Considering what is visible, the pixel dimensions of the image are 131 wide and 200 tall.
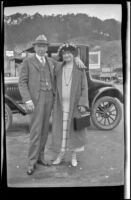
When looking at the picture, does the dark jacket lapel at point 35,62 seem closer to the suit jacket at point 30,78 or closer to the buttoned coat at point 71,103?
the suit jacket at point 30,78

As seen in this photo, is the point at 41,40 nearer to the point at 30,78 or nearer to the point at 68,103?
the point at 30,78

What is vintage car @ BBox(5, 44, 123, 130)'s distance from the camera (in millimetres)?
2422

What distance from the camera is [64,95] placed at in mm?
2445

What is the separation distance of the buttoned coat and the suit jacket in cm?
12

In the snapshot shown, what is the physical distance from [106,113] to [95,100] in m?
0.11

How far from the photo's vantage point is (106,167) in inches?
97.3

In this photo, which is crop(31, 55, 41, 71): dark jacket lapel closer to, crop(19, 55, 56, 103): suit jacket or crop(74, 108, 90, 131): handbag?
crop(19, 55, 56, 103): suit jacket

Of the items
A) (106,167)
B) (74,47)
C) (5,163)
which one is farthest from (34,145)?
(74,47)

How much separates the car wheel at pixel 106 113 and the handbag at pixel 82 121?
0.03 metres

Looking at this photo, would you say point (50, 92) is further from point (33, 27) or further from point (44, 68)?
point (33, 27)

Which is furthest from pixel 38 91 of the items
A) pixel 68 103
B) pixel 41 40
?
pixel 41 40

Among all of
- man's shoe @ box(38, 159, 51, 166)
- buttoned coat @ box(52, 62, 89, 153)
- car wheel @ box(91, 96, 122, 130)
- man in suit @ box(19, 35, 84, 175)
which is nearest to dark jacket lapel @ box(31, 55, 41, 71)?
man in suit @ box(19, 35, 84, 175)

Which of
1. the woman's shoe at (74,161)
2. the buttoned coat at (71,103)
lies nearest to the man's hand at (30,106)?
the buttoned coat at (71,103)
